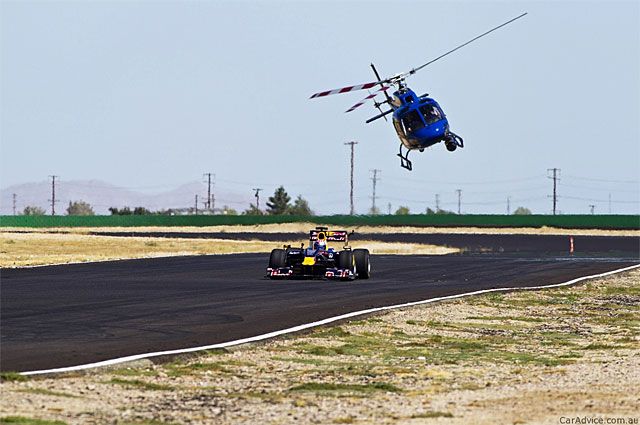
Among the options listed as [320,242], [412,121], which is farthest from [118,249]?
[320,242]

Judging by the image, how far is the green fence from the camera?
377 ft

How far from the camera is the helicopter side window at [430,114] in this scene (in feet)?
157

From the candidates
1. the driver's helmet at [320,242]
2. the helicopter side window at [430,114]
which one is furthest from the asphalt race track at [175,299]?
the helicopter side window at [430,114]

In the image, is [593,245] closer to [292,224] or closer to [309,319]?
[292,224]

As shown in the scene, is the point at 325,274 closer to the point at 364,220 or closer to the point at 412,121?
Answer: the point at 412,121

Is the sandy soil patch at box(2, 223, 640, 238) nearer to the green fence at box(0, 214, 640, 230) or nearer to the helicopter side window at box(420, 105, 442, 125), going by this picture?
the green fence at box(0, 214, 640, 230)

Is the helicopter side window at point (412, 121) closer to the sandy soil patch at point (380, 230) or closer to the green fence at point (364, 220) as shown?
the sandy soil patch at point (380, 230)

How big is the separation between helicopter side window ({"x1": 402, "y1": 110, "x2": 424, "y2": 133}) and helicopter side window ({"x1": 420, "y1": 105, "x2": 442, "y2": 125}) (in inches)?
9.5

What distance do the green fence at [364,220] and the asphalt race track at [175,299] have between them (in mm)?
67912

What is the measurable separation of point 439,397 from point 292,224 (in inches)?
4560

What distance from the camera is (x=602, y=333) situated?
21156 mm

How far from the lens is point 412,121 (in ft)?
158

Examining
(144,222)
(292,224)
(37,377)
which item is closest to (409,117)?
(37,377)

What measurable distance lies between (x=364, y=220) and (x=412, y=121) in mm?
77503
